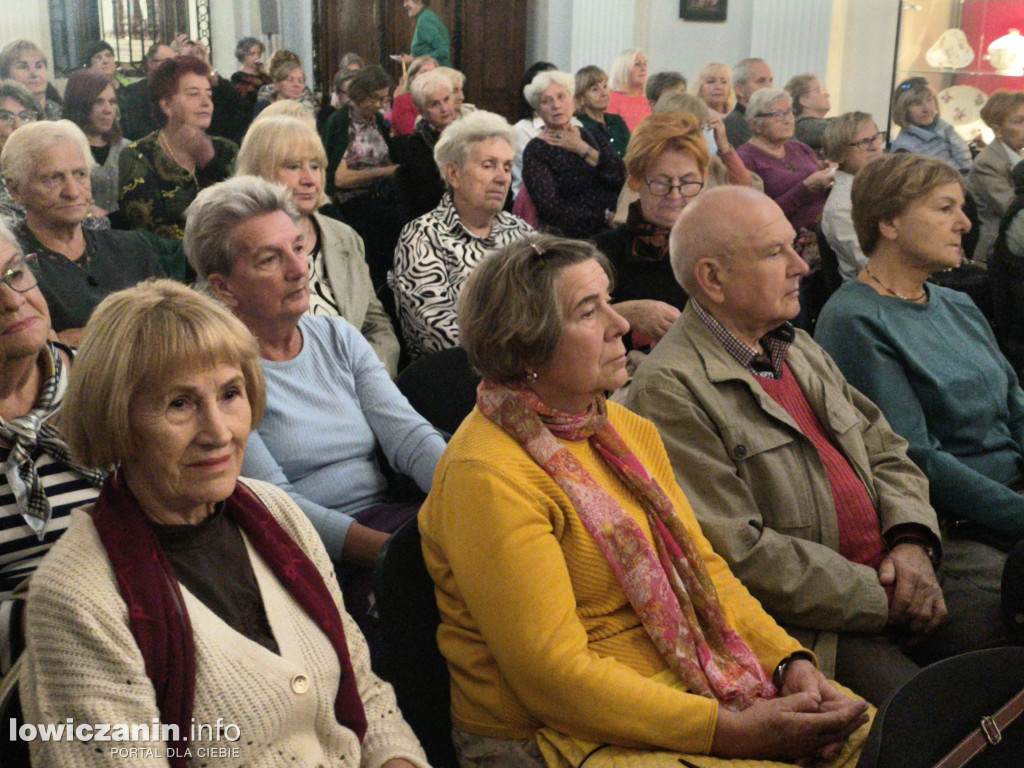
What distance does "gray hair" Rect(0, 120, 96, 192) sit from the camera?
3076mm

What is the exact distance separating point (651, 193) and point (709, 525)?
1547mm

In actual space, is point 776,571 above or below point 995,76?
below

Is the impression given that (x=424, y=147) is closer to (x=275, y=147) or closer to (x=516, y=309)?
(x=275, y=147)

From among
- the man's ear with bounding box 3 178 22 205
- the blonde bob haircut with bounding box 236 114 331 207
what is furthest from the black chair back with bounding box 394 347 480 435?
the man's ear with bounding box 3 178 22 205

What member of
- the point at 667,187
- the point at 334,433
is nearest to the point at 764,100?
the point at 667,187

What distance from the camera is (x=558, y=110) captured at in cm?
538

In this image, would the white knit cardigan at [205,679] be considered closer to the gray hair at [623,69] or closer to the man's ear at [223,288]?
the man's ear at [223,288]

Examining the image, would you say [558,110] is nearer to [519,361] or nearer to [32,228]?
[32,228]

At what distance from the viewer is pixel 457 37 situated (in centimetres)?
990

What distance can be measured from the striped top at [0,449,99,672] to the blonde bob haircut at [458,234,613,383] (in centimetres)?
71

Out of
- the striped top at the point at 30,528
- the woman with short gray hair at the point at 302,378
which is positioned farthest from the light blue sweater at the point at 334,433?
the striped top at the point at 30,528

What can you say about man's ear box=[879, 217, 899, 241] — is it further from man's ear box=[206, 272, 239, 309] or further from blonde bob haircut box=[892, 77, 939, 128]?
blonde bob haircut box=[892, 77, 939, 128]

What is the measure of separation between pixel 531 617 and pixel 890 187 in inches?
66.6

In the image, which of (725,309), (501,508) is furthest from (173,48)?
(501,508)
